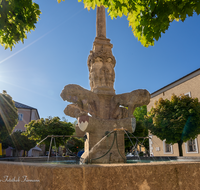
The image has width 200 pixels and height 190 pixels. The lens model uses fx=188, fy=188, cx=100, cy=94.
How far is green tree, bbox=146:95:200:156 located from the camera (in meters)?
15.1

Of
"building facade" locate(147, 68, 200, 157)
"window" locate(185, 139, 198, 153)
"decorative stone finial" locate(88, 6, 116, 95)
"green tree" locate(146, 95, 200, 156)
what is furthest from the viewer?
"building facade" locate(147, 68, 200, 157)

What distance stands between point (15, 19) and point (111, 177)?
4411mm

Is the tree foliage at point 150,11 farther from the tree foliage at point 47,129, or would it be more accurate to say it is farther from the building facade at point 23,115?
the building facade at point 23,115

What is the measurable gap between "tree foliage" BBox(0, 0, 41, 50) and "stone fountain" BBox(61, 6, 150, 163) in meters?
1.94

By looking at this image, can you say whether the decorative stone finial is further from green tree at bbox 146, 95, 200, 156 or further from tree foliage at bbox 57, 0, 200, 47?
green tree at bbox 146, 95, 200, 156

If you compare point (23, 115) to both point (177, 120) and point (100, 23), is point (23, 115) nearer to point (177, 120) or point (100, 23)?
point (177, 120)

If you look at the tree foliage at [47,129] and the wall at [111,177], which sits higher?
the tree foliage at [47,129]

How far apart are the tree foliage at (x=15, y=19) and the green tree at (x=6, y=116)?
16442 mm

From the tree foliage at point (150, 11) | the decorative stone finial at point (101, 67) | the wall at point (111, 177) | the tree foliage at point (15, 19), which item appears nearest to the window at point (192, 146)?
the decorative stone finial at point (101, 67)

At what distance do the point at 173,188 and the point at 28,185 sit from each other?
1.75 m

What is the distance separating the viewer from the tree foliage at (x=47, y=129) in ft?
77.1

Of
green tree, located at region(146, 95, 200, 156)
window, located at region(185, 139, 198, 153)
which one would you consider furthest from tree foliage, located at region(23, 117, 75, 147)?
window, located at region(185, 139, 198, 153)

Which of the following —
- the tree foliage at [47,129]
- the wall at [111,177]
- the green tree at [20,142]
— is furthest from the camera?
the green tree at [20,142]

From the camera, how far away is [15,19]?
469 centimetres
